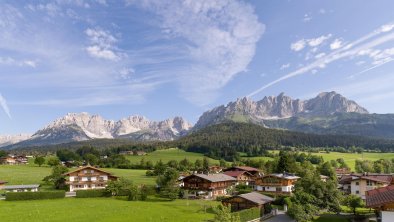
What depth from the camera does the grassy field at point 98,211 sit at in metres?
58.6

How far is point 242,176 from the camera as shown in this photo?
126m

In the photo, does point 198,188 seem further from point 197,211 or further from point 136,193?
point 197,211

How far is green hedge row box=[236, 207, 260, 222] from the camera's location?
199 feet

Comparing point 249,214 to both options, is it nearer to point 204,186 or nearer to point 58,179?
point 204,186

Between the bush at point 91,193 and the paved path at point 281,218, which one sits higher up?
the bush at point 91,193

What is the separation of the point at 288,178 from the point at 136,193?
38.8m

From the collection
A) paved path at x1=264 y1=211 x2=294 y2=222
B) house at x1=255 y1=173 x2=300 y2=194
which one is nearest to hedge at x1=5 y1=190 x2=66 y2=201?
paved path at x1=264 y1=211 x2=294 y2=222

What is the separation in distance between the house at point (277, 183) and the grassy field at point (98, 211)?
23456mm

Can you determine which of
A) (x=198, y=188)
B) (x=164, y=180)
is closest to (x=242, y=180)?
(x=198, y=188)

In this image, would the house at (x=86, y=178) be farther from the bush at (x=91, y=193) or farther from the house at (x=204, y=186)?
the house at (x=204, y=186)

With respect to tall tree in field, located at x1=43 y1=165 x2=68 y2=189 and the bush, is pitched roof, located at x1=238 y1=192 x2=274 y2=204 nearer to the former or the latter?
the bush

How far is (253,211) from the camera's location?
213ft

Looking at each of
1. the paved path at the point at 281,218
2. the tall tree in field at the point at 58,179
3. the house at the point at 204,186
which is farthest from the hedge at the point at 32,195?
the paved path at the point at 281,218

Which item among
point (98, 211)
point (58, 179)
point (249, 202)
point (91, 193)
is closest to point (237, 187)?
point (249, 202)
